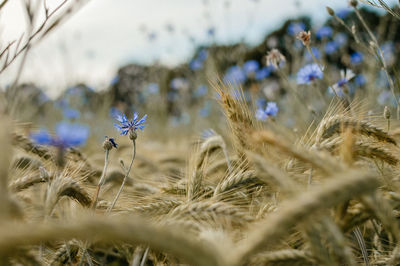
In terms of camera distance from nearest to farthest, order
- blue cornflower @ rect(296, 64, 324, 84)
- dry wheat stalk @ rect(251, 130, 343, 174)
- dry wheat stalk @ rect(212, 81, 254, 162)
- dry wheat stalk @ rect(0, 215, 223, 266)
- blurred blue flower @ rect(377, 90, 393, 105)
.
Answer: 1. dry wheat stalk @ rect(0, 215, 223, 266)
2. dry wheat stalk @ rect(251, 130, 343, 174)
3. dry wheat stalk @ rect(212, 81, 254, 162)
4. blue cornflower @ rect(296, 64, 324, 84)
5. blurred blue flower @ rect(377, 90, 393, 105)

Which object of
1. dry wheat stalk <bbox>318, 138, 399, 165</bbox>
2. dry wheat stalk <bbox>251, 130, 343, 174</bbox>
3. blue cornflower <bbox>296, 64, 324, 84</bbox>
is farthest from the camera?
blue cornflower <bbox>296, 64, 324, 84</bbox>

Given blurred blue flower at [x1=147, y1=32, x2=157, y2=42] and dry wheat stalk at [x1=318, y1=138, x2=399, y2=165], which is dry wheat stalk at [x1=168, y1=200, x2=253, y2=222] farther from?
blurred blue flower at [x1=147, y1=32, x2=157, y2=42]

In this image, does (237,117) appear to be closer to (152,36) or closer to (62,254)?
(62,254)

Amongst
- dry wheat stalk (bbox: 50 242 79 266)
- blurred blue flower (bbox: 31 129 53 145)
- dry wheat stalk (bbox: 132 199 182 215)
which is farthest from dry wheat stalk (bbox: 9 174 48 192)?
dry wheat stalk (bbox: 132 199 182 215)

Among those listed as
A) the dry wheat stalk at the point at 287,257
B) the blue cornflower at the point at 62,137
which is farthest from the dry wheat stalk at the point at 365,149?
the blue cornflower at the point at 62,137

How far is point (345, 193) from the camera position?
0.71 m

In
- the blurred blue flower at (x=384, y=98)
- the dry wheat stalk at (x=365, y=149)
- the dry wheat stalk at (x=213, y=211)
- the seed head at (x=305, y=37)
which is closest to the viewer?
the dry wheat stalk at (x=213, y=211)

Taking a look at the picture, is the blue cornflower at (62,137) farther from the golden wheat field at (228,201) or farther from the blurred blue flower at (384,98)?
the blurred blue flower at (384,98)

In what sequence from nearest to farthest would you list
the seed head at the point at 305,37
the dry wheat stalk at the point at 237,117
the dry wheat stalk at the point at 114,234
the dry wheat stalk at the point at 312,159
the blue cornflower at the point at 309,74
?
the dry wheat stalk at the point at 114,234
the dry wheat stalk at the point at 312,159
the dry wheat stalk at the point at 237,117
the seed head at the point at 305,37
the blue cornflower at the point at 309,74

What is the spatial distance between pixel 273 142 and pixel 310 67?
6.88 feet

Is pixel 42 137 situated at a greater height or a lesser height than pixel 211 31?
lesser

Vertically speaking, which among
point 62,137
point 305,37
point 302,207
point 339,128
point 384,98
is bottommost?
point 302,207

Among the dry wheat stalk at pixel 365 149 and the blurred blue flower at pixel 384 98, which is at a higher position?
the blurred blue flower at pixel 384 98

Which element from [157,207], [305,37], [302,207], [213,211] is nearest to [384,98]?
[305,37]
